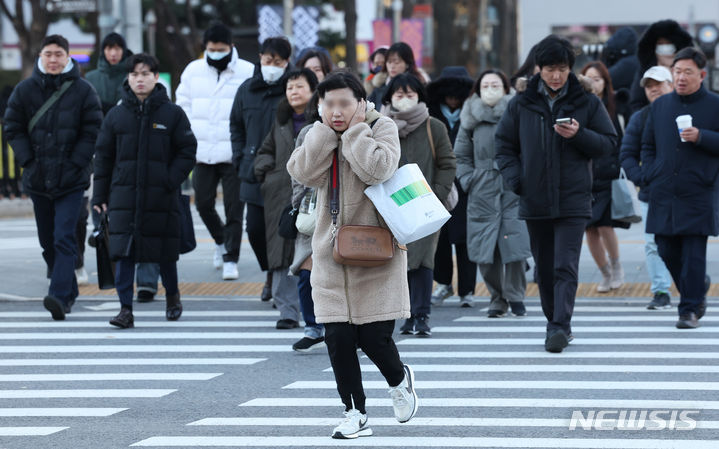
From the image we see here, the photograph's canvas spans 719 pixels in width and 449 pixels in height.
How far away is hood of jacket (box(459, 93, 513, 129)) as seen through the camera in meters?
10.2

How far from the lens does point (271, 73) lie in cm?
1045

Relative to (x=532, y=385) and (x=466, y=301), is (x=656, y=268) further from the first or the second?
(x=532, y=385)

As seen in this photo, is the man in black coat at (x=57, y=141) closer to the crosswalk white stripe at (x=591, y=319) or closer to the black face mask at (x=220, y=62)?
the black face mask at (x=220, y=62)

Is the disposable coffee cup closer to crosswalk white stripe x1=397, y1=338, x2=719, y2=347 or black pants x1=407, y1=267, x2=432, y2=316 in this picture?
crosswalk white stripe x1=397, y1=338, x2=719, y2=347

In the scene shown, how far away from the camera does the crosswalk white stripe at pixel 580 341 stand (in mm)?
9070

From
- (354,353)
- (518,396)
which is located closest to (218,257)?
(518,396)

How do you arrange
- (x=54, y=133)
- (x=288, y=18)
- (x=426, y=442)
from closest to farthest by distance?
1. (x=426, y=442)
2. (x=54, y=133)
3. (x=288, y=18)

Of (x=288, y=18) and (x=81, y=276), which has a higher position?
(x=288, y=18)

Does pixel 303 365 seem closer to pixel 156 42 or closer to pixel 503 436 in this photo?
pixel 503 436

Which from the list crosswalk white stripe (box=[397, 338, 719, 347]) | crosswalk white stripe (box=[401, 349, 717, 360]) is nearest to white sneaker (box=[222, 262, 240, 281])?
crosswalk white stripe (box=[397, 338, 719, 347])

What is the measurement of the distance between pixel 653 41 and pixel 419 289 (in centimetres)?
348

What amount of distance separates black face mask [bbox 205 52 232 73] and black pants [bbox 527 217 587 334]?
12.9 feet

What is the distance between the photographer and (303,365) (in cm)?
841

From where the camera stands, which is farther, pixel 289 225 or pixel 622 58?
pixel 622 58
